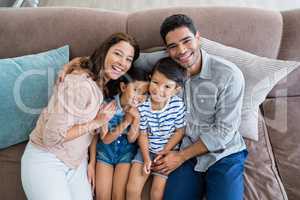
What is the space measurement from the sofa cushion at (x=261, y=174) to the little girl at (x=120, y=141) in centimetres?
53

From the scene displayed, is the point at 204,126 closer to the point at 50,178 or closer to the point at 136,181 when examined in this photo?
the point at 136,181

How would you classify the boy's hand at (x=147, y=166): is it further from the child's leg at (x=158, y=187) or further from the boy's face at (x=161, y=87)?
the boy's face at (x=161, y=87)

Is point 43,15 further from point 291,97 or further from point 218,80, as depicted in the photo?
point 291,97

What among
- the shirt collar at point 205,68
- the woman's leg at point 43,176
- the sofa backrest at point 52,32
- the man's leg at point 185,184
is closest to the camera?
the woman's leg at point 43,176

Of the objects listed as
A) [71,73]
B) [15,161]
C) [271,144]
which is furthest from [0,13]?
[271,144]

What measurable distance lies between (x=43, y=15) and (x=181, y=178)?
1.09 meters

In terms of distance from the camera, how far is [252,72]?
5.25 ft

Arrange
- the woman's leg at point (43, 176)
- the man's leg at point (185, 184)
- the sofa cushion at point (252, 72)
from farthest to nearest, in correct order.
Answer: the sofa cushion at point (252, 72)
the man's leg at point (185, 184)
the woman's leg at point (43, 176)

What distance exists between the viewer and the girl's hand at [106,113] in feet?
4.73

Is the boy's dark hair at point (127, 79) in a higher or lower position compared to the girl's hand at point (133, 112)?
higher

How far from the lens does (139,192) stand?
1417 mm

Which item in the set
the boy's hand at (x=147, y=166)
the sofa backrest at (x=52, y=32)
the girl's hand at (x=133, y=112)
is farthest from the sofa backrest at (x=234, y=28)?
the boy's hand at (x=147, y=166)

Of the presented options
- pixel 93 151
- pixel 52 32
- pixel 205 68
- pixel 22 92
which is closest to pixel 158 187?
pixel 93 151

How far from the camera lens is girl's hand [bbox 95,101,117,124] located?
144 cm
